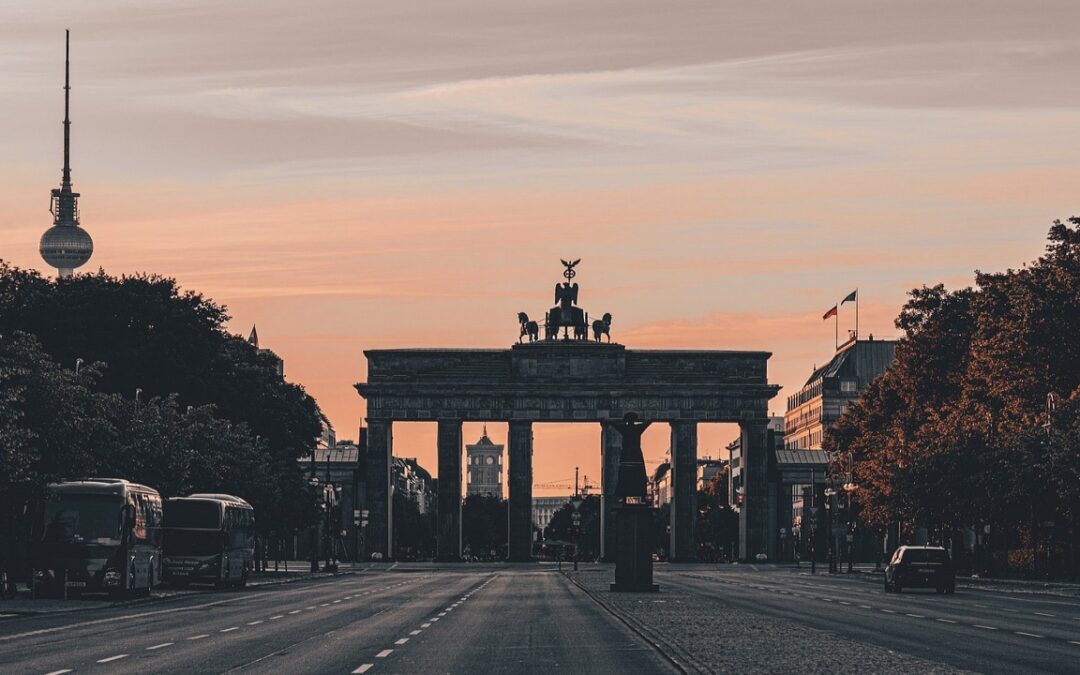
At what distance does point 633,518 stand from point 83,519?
16.9 metres

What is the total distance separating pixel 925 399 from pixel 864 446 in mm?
6711

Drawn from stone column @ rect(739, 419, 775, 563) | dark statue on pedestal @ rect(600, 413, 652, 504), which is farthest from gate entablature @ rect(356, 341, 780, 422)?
dark statue on pedestal @ rect(600, 413, 652, 504)

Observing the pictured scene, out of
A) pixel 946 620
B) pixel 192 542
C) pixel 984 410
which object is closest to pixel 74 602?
pixel 192 542

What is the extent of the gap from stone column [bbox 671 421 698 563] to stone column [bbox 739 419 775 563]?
411cm

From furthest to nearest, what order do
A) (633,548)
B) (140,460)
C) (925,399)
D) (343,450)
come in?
1. (343,450)
2. (925,399)
3. (140,460)
4. (633,548)

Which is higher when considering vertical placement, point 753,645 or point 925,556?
point 925,556

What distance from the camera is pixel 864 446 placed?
116m

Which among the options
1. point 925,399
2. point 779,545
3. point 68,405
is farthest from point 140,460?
point 779,545

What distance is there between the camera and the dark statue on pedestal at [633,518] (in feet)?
214

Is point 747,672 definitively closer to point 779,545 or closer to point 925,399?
point 925,399

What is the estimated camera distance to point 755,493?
161500mm

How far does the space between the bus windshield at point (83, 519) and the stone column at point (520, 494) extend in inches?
3765

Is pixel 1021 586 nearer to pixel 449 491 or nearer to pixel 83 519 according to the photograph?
pixel 83 519

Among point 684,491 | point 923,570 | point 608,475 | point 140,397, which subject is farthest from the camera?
point 608,475
